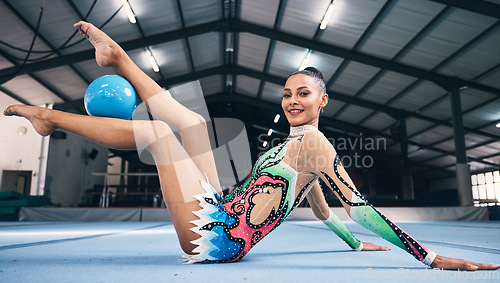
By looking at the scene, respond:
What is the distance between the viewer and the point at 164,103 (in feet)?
4.06

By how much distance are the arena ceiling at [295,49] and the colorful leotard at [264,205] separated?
4432mm

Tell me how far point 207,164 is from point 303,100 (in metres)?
0.49

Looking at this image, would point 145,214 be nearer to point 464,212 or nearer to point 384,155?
point 464,212

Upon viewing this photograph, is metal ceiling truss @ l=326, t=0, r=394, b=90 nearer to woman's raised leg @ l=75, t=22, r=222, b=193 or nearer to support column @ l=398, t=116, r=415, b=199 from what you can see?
support column @ l=398, t=116, r=415, b=199

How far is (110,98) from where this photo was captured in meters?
1.26

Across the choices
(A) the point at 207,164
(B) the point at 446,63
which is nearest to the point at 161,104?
(A) the point at 207,164

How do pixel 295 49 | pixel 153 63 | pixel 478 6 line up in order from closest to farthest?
pixel 478 6, pixel 295 49, pixel 153 63

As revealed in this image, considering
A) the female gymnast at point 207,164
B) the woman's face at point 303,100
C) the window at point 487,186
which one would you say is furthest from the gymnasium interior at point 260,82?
the window at point 487,186

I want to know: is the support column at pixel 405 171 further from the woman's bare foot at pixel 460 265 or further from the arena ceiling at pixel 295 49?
the woman's bare foot at pixel 460 265

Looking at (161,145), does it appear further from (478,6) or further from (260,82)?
(260,82)

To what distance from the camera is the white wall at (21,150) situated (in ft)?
30.3

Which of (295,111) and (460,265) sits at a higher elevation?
(295,111)

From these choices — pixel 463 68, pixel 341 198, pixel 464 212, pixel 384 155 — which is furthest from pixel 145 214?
pixel 384 155

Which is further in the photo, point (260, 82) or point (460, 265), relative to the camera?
point (260, 82)
